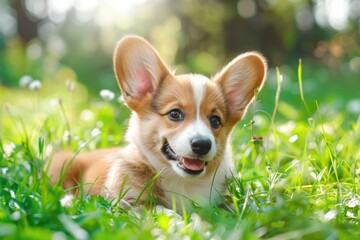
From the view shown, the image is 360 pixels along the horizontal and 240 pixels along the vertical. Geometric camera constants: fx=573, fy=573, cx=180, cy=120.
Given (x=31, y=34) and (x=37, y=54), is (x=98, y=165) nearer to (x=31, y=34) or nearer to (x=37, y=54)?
(x=37, y=54)

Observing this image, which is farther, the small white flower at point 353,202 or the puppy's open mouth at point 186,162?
the puppy's open mouth at point 186,162

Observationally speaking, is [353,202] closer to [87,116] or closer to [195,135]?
[195,135]

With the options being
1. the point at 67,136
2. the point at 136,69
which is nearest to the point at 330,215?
the point at 136,69

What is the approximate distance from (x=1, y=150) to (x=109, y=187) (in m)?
0.64

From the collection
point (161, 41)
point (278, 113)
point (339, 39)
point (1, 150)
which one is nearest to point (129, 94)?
point (1, 150)

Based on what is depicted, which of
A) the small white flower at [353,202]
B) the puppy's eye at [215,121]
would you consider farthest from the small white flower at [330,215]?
the puppy's eye at [215,121]

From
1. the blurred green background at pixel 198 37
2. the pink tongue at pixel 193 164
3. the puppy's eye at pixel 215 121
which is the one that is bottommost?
the blurred green background at pixel 198 37

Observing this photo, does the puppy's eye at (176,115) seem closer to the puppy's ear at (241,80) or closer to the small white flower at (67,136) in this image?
the puppy's ear at (241,80)

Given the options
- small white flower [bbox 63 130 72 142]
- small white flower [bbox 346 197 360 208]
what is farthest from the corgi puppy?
small white flower [bbox 346 197 360 208]

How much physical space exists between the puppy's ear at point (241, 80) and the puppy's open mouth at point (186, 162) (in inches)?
21.1

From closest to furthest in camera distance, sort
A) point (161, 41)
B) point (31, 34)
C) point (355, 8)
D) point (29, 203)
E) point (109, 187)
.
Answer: point (29, 203)
point (109, 187)
point (161, 41)
point (355, 8)
point (31, 34)

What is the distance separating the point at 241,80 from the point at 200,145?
0.89 metres

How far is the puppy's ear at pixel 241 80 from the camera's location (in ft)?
11.9

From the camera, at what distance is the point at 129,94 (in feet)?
11.5
